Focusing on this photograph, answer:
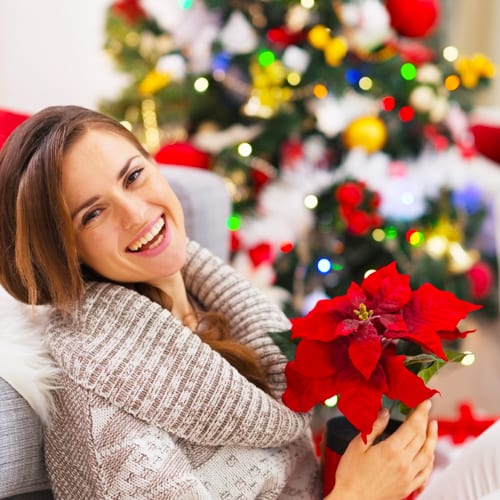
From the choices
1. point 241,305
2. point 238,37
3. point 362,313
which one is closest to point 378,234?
point 238,37

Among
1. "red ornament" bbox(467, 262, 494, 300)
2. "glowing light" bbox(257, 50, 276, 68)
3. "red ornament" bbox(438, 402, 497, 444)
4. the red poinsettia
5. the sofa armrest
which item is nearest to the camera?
the red poinsettia

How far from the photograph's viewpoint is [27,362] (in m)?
0.96

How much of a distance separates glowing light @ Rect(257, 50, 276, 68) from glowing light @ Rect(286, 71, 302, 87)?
0.07 meters

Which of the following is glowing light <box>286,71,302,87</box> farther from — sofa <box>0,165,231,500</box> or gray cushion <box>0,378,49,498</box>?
gray cushion <box>0,378,49,498</box>

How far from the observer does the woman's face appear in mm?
975

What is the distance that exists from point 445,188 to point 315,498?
4.99 feet

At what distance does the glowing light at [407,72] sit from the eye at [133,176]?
1515 millimetres

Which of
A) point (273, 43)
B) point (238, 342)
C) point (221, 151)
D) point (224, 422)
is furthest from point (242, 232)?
point (224, 422)

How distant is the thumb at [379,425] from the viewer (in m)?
0.99

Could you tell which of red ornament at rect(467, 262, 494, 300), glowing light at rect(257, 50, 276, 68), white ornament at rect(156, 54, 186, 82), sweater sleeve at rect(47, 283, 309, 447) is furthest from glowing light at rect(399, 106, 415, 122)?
sweater sleeve at rect(47, 283, 309, 447)

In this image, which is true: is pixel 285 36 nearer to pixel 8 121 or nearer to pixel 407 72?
pixel 407 72

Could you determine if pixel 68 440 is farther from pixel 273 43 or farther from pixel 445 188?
pixel 445 188

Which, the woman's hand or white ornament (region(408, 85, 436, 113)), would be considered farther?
white ornament (region(408, 85, 436, 113))

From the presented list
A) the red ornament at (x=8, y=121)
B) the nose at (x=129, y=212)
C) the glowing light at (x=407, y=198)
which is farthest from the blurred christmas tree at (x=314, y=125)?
the nose at (x=129, y=212)
